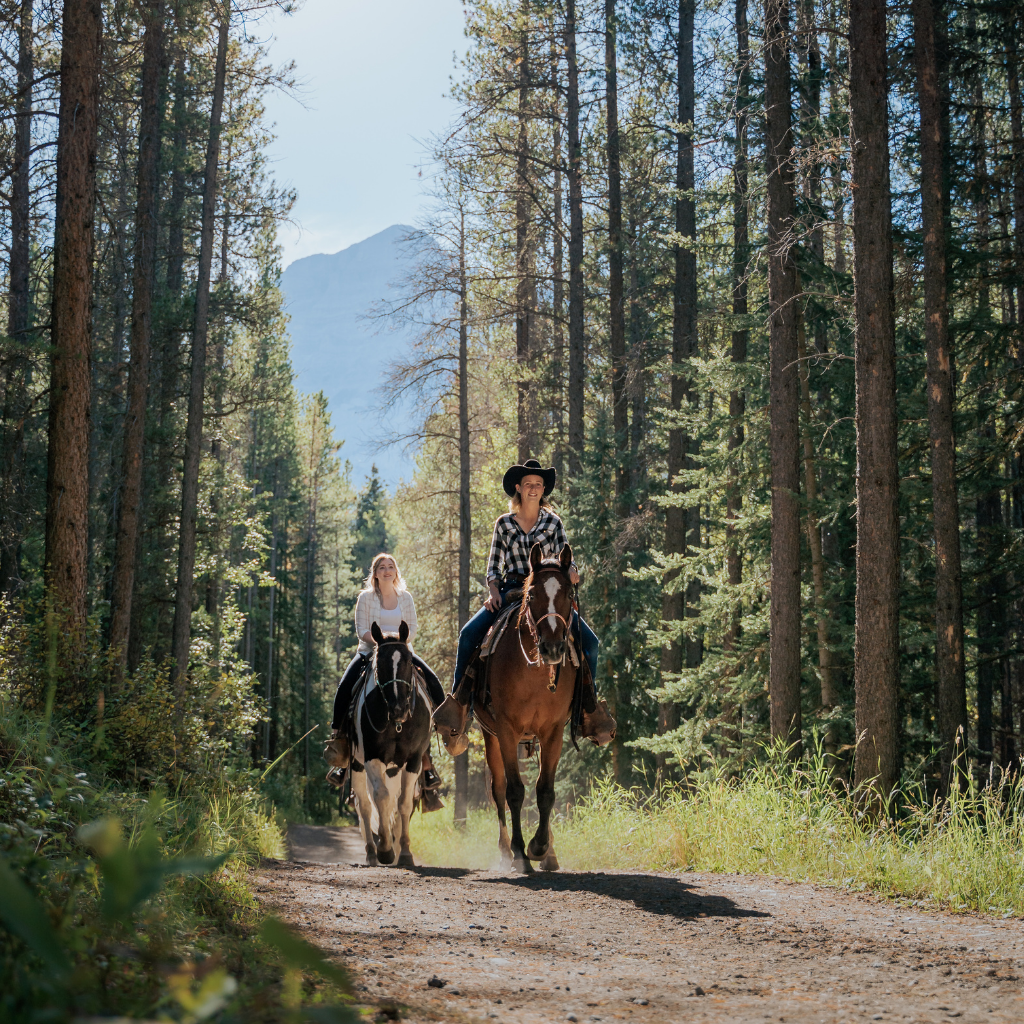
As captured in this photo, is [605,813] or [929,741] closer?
[605,813]

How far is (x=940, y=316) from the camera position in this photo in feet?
48.1

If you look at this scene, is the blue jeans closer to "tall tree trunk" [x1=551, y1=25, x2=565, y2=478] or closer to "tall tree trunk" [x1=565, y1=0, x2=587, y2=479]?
"tall tree trunk" [x1=565, y1=0, x2=587, y2=479]

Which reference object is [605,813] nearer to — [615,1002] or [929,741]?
[929,741]

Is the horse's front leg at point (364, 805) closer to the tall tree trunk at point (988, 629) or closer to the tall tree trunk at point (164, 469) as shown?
the tall tree trunk at point (988, 629)

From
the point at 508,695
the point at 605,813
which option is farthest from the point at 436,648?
the point at 508,695

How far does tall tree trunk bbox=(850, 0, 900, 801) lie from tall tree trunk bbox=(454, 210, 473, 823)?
15119 mm

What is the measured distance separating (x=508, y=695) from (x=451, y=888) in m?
1.95

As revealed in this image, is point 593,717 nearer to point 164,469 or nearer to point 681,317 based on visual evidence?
point 681,317

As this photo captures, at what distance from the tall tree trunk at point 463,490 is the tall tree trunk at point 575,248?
323 centimetres

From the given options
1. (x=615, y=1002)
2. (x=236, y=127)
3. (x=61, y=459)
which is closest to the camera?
(x=615, y=1002)

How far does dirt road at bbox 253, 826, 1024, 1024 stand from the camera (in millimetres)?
4004

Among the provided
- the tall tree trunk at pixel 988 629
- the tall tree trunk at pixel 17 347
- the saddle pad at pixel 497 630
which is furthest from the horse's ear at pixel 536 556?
the tall tree trunk at pixel 988 629

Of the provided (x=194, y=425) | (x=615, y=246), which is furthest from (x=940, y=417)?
(x=194, y=425)

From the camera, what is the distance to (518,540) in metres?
9.88
